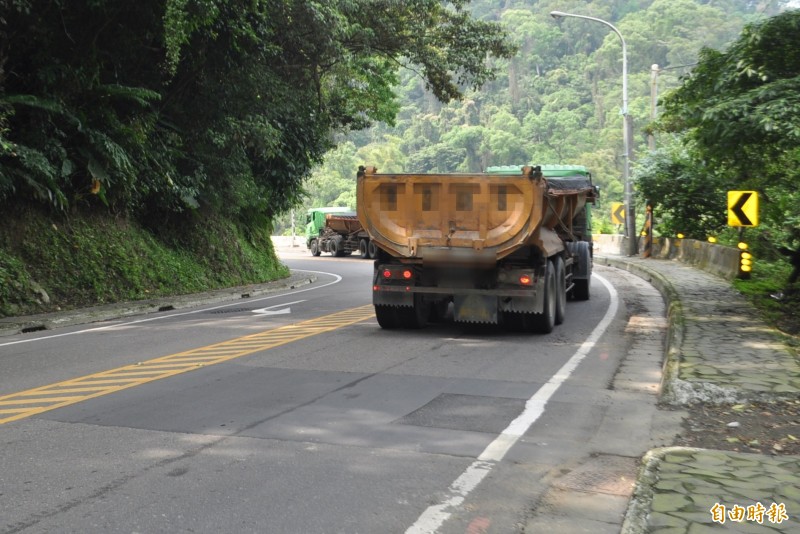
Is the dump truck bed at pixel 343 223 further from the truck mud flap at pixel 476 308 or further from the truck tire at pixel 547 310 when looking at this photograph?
the truck mud flap at pixel 476 308

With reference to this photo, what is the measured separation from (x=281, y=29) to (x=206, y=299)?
7.22 m

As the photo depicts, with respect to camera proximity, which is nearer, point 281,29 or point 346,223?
point 281,29

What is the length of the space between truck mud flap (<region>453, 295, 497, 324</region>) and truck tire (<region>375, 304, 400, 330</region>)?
3.67ft

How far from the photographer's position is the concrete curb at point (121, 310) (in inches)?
559

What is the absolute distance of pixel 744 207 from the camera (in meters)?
17.3

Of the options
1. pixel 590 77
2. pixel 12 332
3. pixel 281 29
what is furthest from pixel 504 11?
pixel 12 332

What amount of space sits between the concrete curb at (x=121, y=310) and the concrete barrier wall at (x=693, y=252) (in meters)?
12.0

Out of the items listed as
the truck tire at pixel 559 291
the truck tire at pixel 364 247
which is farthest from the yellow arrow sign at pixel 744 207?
the truck tire at pixel 364 247

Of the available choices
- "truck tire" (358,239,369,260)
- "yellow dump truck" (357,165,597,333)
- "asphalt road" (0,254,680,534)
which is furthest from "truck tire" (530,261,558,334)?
"truck tire" (358,239,369,260)

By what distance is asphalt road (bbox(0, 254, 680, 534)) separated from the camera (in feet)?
16.3

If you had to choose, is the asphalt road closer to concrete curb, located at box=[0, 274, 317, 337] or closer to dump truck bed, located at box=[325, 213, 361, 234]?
concrete curb, located at box=[0, 274, 317, 337]

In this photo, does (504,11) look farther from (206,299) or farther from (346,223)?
(206,299)

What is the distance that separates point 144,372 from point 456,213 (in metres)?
A: 4.97

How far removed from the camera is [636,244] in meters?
34.9
